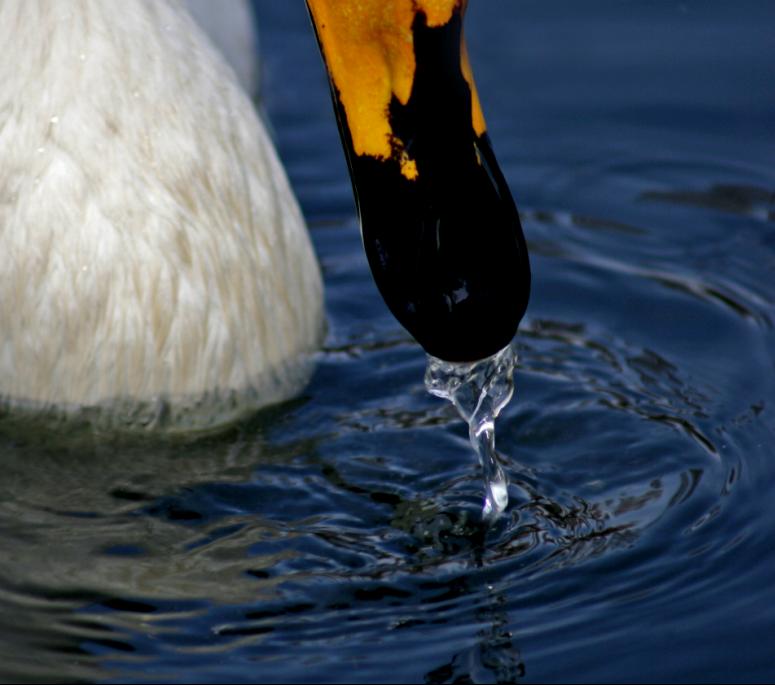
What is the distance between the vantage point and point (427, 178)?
338cm

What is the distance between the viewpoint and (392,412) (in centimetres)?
429

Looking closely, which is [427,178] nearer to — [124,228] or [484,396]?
[484,396]

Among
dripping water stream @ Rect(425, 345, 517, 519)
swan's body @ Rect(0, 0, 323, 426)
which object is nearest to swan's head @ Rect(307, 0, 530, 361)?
dripping water stream @ Rect(425, 345, 517, 519)

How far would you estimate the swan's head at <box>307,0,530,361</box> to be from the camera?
334 centimetres

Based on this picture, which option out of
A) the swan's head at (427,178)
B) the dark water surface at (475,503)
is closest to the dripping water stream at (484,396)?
the dark water surface at (475,503)

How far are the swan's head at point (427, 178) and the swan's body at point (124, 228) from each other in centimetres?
71

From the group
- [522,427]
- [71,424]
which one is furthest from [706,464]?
Answer: [71,424]

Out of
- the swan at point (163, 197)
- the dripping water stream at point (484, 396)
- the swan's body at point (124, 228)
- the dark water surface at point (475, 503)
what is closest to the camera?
the dark water surface at point (475, 503)

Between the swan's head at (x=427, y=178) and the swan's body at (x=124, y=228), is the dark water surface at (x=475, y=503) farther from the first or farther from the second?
the swan's head at (x=427, y=178)

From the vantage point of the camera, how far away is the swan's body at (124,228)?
12.9 feet

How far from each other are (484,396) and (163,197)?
2.88 ft

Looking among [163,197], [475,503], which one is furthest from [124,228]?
[475,503]

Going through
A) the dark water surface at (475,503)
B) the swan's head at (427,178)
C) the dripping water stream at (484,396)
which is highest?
the swan's head at (427,178)

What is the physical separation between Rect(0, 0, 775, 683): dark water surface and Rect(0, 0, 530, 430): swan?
173 millimetres
